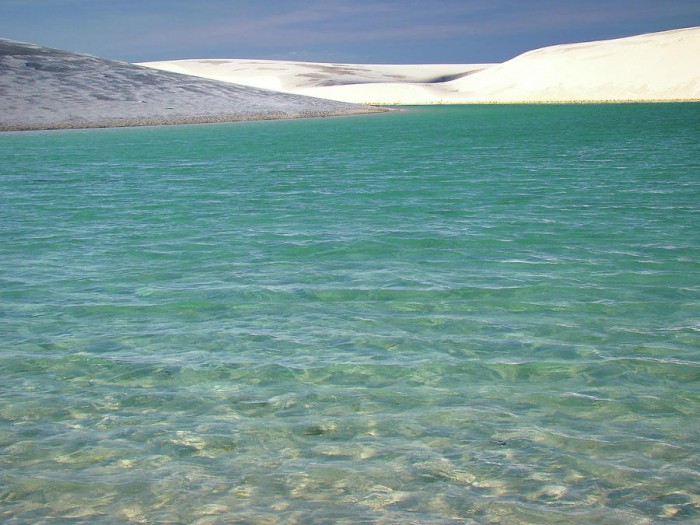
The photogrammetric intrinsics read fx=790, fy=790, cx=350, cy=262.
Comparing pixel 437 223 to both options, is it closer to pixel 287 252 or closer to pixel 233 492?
pixel 287 252

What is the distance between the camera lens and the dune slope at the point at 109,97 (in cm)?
6297

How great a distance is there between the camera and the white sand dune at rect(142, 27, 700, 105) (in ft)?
347

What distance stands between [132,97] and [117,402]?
6827 centimetres

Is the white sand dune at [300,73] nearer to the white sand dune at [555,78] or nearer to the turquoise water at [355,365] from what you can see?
the white sand dune at [555,78]

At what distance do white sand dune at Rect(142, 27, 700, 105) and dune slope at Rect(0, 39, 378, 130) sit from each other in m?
42.1

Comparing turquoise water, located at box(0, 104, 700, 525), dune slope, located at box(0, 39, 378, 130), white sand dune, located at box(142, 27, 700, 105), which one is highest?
white sand dune, located at box(142, 27, 700, 105)

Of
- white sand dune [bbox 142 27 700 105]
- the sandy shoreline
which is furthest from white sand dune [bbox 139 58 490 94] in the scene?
the sandy shoreline

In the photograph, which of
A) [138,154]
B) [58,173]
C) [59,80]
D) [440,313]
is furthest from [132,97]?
[440,313]

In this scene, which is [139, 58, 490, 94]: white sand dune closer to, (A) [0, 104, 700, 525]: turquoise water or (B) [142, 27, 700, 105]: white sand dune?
(B) [142, 27, 700, 105]: white sand dune

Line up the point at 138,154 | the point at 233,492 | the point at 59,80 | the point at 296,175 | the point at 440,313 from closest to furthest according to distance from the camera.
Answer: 1. the point at 233,492
2. the point at 440,313
3. the point at 296,175
4. the point at 138,154
5. the point at 59,80

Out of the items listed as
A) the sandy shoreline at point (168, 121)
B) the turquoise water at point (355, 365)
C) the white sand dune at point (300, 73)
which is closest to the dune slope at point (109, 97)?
the sandy shoreline at point (168, 121)

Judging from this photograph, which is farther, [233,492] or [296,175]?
[296,175]

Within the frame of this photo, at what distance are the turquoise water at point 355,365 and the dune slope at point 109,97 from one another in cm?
4919

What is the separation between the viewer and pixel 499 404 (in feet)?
21.1
